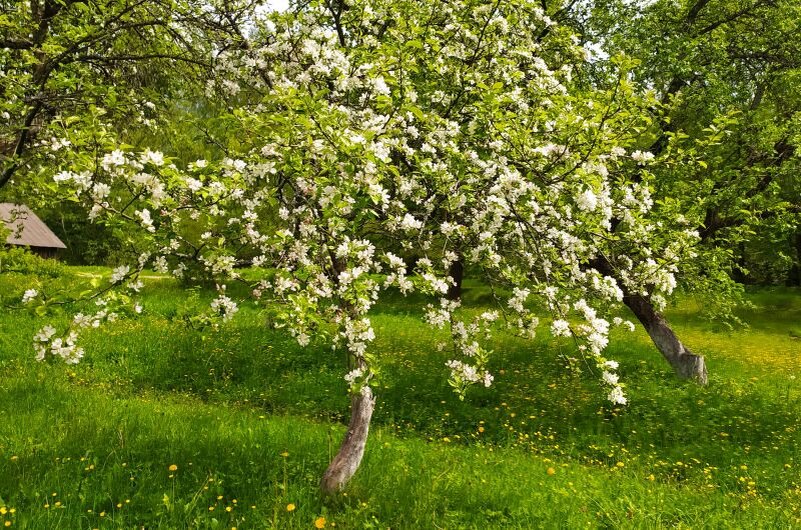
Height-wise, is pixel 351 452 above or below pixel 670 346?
below

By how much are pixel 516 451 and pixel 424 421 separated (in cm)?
194

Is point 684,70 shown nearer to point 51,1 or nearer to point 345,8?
point 345,8

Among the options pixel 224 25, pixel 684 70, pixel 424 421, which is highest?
pixel 684 70

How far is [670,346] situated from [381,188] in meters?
9.81

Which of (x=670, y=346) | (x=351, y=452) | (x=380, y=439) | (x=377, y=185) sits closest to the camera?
(x=377, y=185)

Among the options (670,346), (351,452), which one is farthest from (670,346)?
(351,452)

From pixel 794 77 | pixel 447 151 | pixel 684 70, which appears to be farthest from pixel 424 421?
pixel 794 77

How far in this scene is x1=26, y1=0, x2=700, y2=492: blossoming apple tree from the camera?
390 centimetres

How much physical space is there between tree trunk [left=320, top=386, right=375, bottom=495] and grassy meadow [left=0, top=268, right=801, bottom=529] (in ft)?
0.50

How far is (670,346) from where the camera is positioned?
1139 cm

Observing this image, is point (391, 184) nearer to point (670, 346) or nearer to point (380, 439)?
point (380, 439)

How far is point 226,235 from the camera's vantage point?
14.6 feet

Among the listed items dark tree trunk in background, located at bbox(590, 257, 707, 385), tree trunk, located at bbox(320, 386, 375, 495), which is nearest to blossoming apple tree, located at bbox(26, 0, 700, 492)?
tree trunk, located at bbox(320, 386, 375, 495)

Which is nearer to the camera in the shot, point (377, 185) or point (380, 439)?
point (377, 185)
